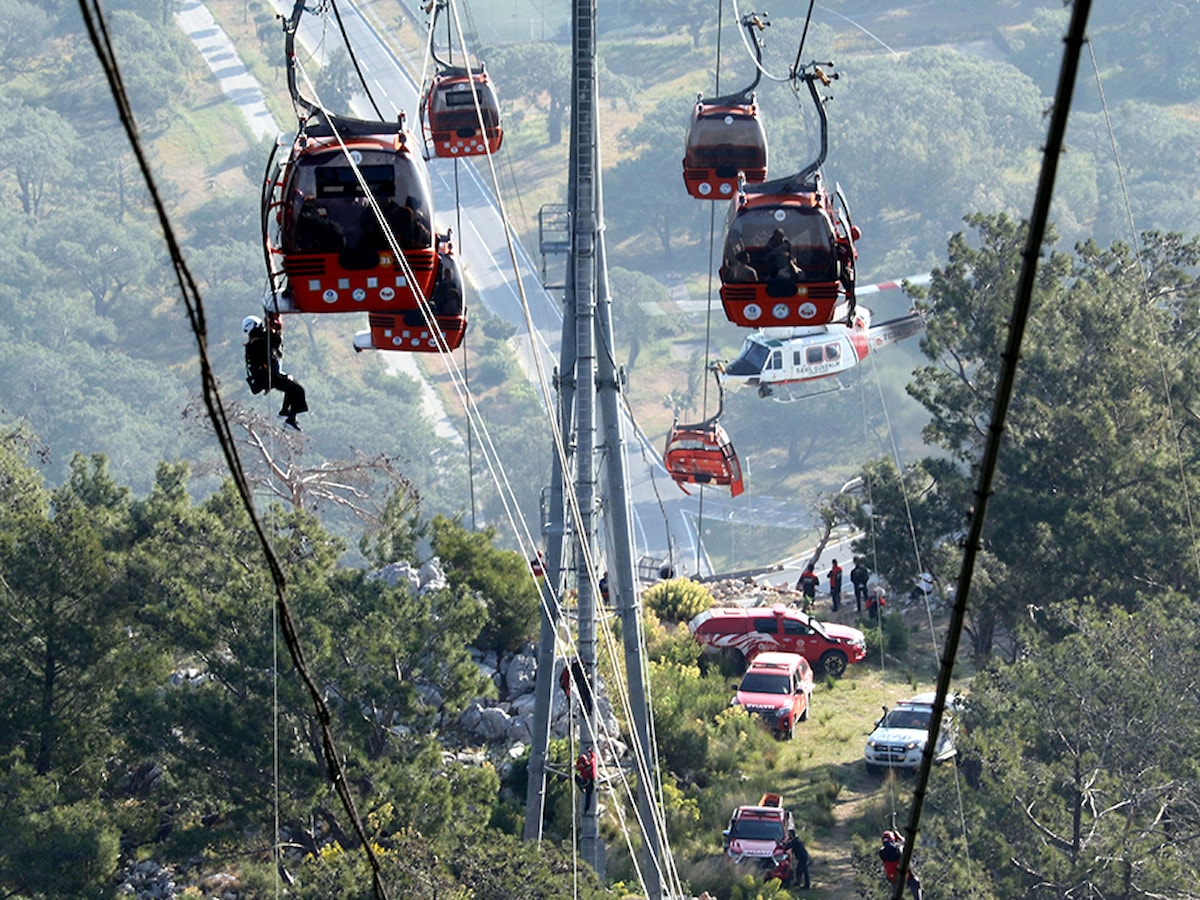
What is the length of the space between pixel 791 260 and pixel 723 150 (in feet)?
22.5

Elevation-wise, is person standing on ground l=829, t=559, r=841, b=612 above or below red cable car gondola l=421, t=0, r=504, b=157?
below

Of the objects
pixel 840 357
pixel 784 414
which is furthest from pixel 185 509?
pixel 784 414

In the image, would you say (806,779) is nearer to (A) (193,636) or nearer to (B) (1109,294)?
(A) (193,636)

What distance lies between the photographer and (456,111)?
33.7 m

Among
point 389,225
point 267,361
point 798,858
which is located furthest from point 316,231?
point 798,858

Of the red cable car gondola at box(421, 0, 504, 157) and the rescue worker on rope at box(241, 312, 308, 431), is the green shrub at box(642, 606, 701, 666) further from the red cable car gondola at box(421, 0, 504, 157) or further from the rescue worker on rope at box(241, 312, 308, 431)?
the rescue worker on rope at box(241, 312, 308, 431)

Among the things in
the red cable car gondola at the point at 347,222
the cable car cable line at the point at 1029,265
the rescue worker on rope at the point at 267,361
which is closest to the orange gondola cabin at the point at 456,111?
the red cable car gondola at the point at 347,222

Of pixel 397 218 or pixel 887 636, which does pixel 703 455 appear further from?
pixel 397 218

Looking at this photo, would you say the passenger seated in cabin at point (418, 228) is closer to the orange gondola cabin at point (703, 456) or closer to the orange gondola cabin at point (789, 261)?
the orange gondola cabin at point (789, 261)

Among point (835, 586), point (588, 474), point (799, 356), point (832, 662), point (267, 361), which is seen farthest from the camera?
point (799, 356)

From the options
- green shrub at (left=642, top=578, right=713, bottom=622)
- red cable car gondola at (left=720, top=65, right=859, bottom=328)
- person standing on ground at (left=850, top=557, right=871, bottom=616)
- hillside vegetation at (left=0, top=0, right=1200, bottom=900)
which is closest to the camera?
red cable car gondola at (left=720, top=65, right=859, bottom=328)

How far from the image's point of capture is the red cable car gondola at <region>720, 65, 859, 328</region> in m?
19.1

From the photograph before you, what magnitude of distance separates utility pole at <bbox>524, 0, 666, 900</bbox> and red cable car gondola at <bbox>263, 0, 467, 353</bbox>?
412 cm

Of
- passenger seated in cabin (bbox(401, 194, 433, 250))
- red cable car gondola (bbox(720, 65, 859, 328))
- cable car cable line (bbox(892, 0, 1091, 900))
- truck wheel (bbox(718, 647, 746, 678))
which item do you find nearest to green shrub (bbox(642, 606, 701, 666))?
truck wheel (bbox(718, 647, 746, 678))
